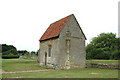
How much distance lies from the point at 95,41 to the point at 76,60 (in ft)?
147

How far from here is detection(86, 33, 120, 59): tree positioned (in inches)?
2029

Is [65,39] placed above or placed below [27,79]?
above

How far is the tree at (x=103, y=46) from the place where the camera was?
51.5 m

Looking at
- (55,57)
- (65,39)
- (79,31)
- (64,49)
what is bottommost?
(55,57)

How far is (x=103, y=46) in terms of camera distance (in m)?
60.7

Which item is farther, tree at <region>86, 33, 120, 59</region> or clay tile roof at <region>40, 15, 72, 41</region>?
tree at <region>86, 33, 120, 59</region>

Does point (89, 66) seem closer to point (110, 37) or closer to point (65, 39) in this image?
point (65, 39)

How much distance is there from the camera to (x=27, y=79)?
1126cm

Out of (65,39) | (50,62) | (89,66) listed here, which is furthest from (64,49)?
(89,66)

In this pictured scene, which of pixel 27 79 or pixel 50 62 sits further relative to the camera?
pixel 50 62

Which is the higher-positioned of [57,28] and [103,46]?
[57,28]

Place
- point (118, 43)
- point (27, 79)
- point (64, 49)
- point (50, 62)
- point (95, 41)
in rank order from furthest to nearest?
1. point (95, 41)
2. point (118, 43)
3. point (50, 62)
4. point (64, 49)
5. point (27, 79)

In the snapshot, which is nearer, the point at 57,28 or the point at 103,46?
the point at 57,28

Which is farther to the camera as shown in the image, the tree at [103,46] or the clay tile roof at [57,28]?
the tree at [103,46]
